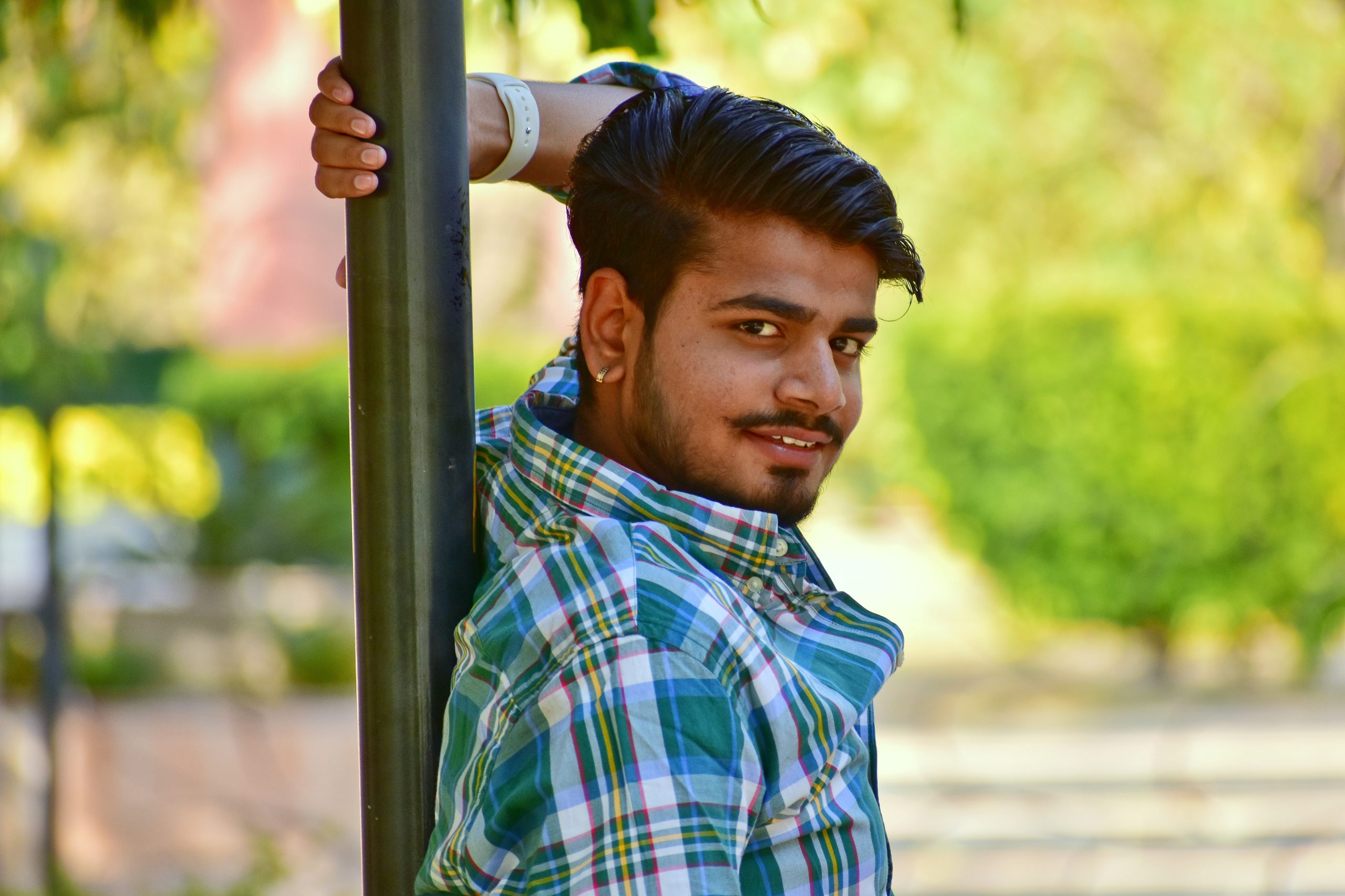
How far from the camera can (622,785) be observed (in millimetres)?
1068

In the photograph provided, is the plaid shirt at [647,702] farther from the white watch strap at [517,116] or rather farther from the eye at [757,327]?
the white watch strap at [517,116]

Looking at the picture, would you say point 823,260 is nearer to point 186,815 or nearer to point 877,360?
point 186,815

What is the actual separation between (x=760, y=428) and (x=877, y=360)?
10658 millimetres

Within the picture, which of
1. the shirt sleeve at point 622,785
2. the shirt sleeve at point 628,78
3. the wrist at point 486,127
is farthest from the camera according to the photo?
the shirt sleeve at point 628,78

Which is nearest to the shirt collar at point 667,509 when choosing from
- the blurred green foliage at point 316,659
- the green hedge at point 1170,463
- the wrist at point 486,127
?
the wrist at point 486,127

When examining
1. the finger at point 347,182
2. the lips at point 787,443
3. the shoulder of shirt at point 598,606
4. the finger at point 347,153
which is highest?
the finger at point 347,153

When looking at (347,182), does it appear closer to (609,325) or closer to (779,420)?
(609,325)

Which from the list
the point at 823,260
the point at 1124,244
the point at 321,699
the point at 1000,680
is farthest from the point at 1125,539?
the point at 823,260

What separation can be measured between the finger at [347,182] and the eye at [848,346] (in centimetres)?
43

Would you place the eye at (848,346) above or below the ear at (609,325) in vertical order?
below

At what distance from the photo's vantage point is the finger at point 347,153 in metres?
1.25

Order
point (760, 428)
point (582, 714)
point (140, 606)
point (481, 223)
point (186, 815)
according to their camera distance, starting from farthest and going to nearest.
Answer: point (481, 223), point (140, 606), point (186, 815), point (760, 428), point (582, 714)

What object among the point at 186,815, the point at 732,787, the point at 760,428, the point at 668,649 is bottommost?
the point at 186,815

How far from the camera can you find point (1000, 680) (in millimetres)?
7520
